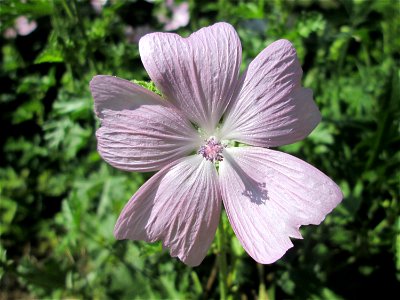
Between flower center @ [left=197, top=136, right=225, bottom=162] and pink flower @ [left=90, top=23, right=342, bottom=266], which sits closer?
pink flower @ [left=90, top=23, right=342, bottom=266]

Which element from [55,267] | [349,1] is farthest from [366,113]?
[55,267]

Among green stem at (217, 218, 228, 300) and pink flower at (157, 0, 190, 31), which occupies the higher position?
pink flower at (157, 0, 190, 31)

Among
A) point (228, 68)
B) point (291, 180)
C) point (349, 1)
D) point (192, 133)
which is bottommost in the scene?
point (291, 180)

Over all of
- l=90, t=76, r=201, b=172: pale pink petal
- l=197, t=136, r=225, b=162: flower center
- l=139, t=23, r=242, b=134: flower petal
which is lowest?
l=197, t=136, r=225, b=162: flower center

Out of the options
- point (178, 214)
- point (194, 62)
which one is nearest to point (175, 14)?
point (194, 62)

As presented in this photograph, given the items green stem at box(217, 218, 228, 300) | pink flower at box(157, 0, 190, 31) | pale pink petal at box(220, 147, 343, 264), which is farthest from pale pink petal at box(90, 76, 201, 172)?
pink flower at box(157, 0, 190, 31)

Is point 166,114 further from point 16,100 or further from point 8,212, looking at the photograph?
point 16,100

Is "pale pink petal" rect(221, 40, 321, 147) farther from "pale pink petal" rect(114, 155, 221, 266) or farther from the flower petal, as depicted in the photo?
"pale pink petal" rect(114, 155, 221, 266)
